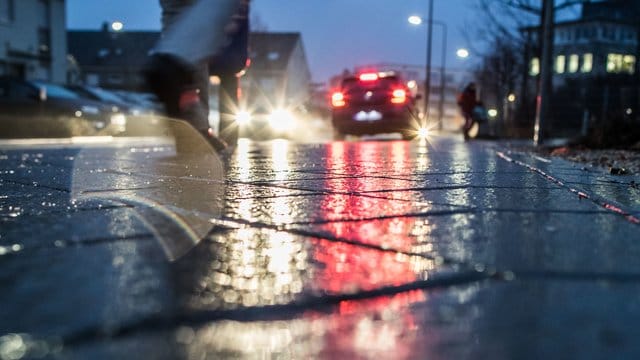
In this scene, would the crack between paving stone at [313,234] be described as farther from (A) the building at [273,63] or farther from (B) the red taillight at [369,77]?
(A) the building at [273,63]

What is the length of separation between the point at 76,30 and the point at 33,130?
5614 cm

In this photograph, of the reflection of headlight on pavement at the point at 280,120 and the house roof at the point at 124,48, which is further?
the house roof at the point at 124,48

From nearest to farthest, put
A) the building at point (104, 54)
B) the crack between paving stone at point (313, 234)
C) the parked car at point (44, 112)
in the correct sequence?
the crack between paving stone at point (313, 234)
the parked car at point (44, 112)
the building at point (104, 54)

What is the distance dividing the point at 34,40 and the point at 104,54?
2633 cm

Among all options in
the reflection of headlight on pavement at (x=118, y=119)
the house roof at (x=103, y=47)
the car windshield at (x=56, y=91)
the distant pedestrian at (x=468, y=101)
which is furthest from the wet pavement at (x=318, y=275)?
the house roof at (x=103, y=47)

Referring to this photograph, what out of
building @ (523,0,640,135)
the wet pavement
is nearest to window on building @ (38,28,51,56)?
building @ (523,0,640,135)

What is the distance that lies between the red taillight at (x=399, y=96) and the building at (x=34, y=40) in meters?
24.2

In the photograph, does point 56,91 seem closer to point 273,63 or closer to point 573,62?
point 273,63

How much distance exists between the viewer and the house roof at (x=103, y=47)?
60750 millimetres

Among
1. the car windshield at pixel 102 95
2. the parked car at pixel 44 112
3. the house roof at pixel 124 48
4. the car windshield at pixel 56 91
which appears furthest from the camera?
the house roof at pixel 124 48

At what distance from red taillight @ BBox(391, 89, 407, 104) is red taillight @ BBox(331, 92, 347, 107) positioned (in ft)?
3.63

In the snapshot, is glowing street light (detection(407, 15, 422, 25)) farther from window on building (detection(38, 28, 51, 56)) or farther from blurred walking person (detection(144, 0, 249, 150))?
Result: blurred walking person (detection(144, 0, 249, 150))

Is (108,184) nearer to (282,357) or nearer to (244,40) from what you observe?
(282,357)

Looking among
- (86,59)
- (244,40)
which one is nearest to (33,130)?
(244,40)
